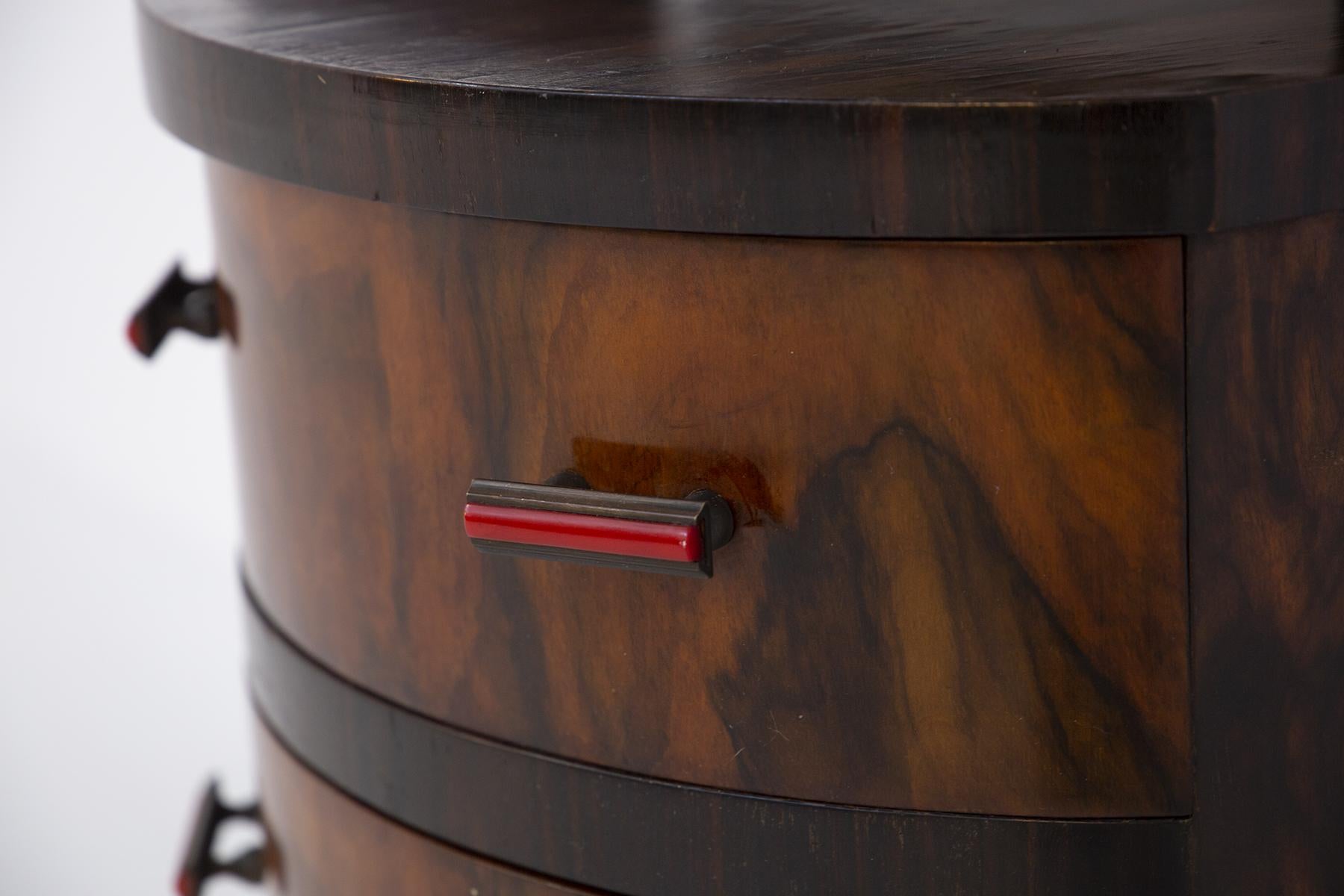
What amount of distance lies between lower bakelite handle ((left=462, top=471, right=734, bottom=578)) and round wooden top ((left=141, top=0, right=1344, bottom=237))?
83 millimetres

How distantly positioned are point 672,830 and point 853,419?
0.16m

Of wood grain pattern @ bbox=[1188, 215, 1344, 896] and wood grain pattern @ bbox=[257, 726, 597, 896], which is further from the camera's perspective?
wood grain pattern @ bbox=[257, 726, 597, 896]

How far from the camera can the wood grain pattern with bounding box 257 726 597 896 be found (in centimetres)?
63

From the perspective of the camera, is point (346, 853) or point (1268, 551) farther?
point (346, 853)

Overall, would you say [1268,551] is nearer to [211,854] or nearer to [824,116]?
[824,116]

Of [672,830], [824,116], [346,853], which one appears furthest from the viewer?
[346,853]

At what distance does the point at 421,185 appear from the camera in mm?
540

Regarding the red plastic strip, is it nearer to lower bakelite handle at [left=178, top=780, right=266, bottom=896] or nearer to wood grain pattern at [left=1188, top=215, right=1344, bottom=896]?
wood grain pattern at [left=1188, top=215, right=1344, bottom=896]

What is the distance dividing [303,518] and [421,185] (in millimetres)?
174

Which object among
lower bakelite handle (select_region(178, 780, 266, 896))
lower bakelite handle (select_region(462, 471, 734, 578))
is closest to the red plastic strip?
lower bakelite handle (select_region(462, 471, 734, 578))

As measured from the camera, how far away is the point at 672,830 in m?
0.58

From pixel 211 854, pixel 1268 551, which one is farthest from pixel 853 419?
pixel 211 854

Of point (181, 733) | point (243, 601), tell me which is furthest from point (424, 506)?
point (181, 733)

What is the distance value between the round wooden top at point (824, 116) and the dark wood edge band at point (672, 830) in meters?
0.18
